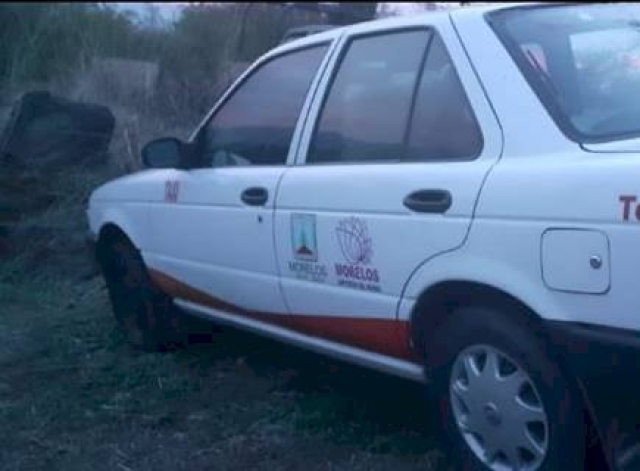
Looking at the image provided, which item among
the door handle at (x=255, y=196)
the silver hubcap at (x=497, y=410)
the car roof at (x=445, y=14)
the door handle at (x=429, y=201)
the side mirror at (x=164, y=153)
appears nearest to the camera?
the silver hubcap at (x=497, y=410)

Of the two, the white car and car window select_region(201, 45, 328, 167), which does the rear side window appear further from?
car window select_region(201, 45, 328, 167)

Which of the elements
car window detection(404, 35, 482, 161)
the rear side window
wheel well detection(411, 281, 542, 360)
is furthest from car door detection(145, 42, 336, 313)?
wheel well detection(411, 281, 542, 360)

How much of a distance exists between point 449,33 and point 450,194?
26.0 inches

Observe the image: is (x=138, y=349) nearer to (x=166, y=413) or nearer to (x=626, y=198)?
(x=166, y=413)

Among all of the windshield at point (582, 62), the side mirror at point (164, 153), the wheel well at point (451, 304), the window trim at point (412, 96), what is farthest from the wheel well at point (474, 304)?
the side mirror at point (164, 153)

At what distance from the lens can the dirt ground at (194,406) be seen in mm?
5156

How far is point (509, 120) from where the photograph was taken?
13.9 feet

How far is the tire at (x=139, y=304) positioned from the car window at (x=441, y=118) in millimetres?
2332

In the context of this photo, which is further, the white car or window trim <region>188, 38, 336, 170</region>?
window trim <region>188, 38, 336, 170</region>

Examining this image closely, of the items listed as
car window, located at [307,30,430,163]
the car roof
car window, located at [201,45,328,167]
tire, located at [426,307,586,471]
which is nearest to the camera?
tire, located at [426,307,586,471]

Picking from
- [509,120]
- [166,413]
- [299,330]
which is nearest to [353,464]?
[299,330]

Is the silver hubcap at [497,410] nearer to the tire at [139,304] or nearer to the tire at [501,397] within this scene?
the tire at [501,397]

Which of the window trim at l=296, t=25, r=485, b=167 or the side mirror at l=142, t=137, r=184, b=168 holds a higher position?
the window trim at l=296, t=25, r=485, b=167

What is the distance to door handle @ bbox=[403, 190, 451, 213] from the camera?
4.33 metres
